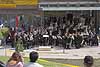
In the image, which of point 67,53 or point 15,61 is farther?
point 67,53

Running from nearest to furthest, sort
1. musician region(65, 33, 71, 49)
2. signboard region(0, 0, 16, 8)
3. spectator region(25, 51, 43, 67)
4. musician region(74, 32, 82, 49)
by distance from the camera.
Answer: spectator region(25, 51, 43, 67) → musician region(65, 33, 71, 49) → musician region(74, 32, 82, 49) → signboard region(0, 0, 16, 8)

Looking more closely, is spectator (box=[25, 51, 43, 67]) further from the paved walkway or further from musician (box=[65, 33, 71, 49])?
musician (box=[65, 33, 71, 49])

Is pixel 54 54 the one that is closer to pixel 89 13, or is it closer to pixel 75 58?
pixel 75 58

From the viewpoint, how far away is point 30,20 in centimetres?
3450

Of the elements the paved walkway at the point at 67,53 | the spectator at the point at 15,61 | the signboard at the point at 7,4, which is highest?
the spectator at the point at 15,61

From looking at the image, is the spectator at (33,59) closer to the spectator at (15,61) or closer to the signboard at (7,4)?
the spectator at (15,61)

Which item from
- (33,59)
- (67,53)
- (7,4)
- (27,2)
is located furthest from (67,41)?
(33,59)

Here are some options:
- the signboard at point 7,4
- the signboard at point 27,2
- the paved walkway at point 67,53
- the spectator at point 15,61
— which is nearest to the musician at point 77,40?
the paved walkway at point 67,53

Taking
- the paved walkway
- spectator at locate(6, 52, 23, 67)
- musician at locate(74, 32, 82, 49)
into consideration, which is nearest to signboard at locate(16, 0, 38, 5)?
musician at locate(74, 32, 82, 49)

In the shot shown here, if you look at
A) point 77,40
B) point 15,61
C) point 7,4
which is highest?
point 15,61

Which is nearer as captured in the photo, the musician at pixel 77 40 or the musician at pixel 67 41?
the musician at pixel 67 41

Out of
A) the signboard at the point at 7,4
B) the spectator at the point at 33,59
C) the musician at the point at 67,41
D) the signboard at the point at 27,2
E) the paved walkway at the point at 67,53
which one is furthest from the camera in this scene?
the signboard at the point at 27,2

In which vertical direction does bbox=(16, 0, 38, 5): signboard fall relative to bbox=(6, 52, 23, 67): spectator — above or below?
below

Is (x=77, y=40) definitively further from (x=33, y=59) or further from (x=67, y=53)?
(x=33, y=59)
